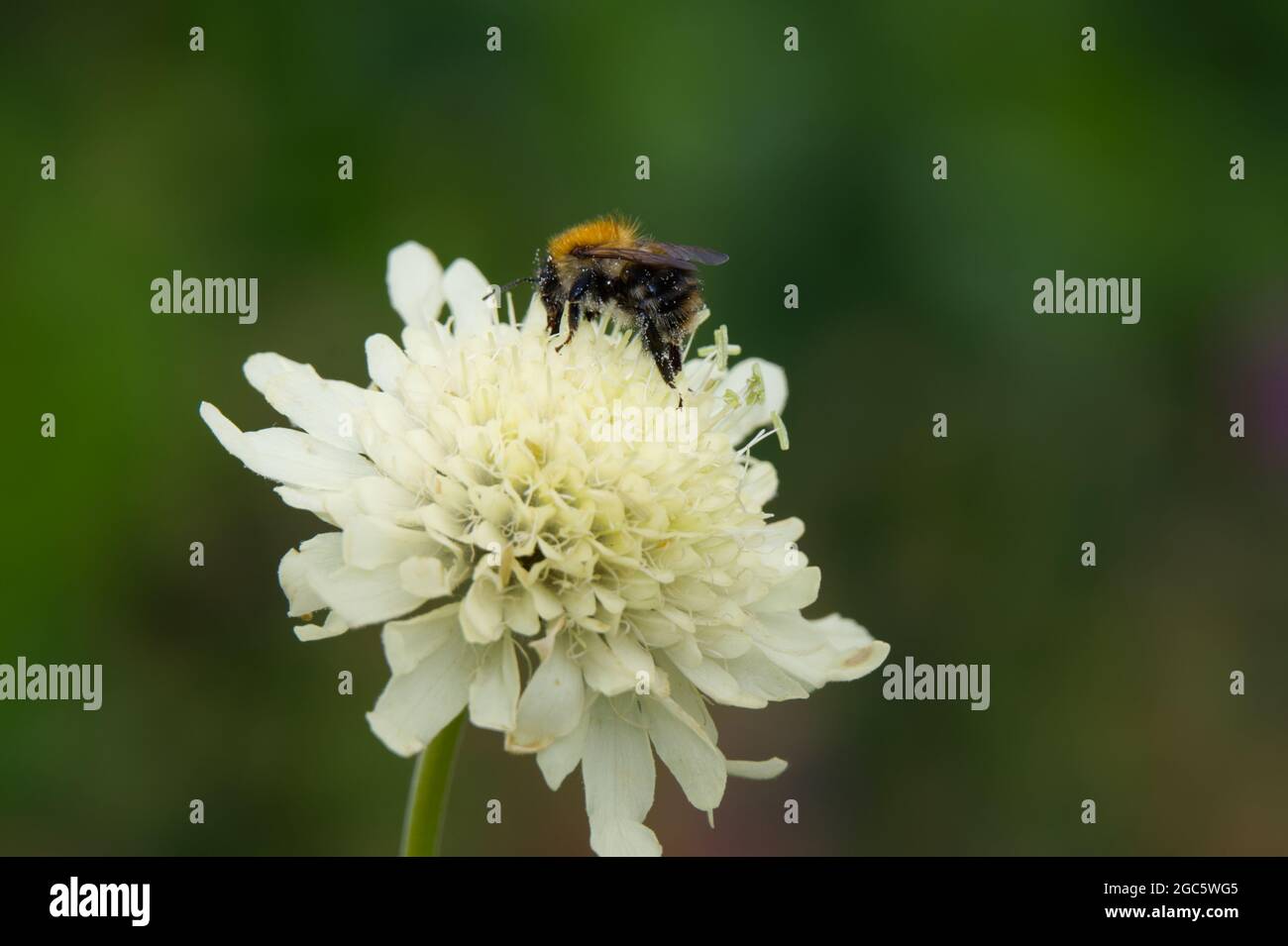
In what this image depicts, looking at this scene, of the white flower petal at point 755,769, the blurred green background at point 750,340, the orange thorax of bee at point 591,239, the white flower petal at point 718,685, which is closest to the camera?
the white flower petal at point 718,685

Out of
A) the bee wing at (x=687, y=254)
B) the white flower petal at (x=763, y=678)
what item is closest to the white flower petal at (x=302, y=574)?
the white flower petal at (x=763, y=678)

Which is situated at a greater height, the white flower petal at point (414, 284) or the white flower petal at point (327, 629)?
the white flower petal at point (414, 284)

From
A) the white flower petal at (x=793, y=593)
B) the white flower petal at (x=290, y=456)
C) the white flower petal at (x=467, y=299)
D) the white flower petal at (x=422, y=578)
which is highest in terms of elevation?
the white flower petal at (x=467, y=299)

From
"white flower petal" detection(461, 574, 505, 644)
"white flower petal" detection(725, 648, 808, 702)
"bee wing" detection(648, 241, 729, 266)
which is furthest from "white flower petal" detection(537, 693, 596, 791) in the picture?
"bee wing" detection(648, 241, 729, 266)

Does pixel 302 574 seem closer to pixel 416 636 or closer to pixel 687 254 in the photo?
pixel 416 636

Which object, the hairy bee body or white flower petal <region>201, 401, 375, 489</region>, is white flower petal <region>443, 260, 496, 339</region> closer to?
the hairy bee body

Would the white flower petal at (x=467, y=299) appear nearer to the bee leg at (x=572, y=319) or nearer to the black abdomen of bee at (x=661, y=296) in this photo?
the bee leg at (x=572, y=319)

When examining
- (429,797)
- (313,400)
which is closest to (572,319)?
(313,400)
